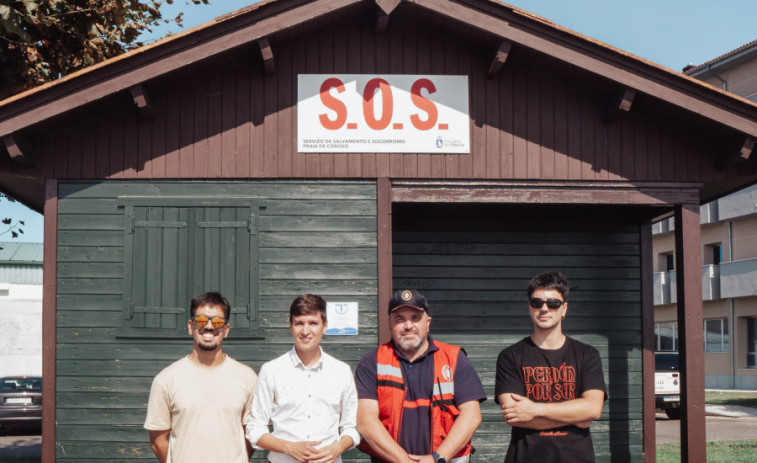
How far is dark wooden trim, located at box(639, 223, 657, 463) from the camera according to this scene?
10625 millimetres

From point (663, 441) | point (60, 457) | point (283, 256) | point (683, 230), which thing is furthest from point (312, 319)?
point (663, 441)

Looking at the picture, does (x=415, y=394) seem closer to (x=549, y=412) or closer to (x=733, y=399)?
(x=549, y=412)

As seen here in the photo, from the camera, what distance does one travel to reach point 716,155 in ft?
30.4

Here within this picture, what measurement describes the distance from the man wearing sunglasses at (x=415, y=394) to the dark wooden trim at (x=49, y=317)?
14.9ft

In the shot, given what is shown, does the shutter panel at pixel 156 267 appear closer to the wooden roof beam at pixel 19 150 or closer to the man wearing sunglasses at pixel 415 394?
the wooden roof beam at pixel 19 150

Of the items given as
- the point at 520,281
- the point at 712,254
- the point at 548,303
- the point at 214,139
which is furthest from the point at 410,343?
the point at 712,254

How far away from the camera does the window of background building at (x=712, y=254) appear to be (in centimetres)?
3972

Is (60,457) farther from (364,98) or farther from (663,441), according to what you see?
(663,441)

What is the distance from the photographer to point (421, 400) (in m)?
5.34

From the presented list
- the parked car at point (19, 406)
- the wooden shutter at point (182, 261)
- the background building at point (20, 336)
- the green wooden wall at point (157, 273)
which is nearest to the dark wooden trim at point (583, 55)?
the green wooden wall at point (157, 273)

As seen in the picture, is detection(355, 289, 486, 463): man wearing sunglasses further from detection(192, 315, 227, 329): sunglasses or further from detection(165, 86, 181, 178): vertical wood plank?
detection(165, 86, 181, 178): vertical wood plank

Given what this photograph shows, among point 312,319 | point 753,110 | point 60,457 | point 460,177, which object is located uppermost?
point 753,110

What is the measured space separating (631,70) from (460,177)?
1.99 metres

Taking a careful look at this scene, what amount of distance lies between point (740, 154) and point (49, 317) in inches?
280
